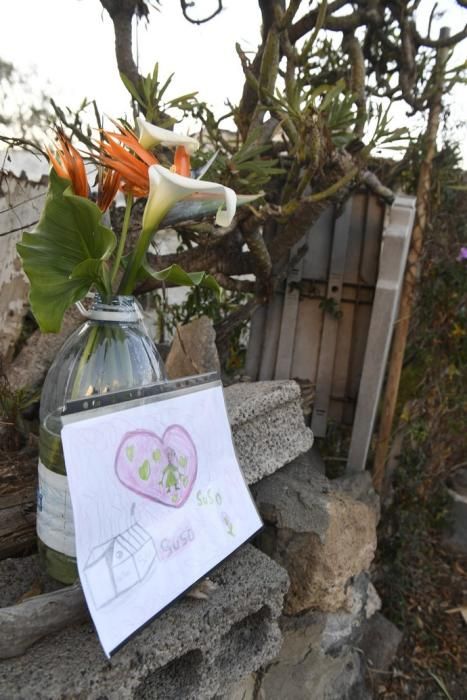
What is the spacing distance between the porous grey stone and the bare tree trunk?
2.93 ft

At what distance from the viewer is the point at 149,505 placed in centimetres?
89

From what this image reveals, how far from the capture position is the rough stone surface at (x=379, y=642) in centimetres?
215

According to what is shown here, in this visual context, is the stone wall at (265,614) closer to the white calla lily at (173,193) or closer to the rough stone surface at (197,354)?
the rough stone surface at (197,354)

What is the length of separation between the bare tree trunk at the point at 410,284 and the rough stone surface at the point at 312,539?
90cm

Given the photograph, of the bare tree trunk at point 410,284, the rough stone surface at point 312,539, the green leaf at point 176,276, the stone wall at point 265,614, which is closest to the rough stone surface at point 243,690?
the stone wall at point 265,614

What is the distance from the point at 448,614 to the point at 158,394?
237cm

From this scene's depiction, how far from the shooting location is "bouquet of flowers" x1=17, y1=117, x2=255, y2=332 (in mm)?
861

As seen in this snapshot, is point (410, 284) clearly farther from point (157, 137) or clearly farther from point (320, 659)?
point (157, 137)

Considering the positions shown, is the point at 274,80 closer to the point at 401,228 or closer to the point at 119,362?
the point at 401,228

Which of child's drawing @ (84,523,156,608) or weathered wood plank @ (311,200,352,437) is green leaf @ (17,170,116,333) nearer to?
child's drawing @ (84,523,156,608)

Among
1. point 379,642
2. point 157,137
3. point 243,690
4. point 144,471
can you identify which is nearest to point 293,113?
point 157,137

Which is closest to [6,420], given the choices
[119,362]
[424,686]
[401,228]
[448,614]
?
[119,362]

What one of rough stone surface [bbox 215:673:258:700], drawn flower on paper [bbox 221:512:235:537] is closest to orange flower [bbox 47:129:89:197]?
drawn flower on paper [bbox 221:512:235:537]

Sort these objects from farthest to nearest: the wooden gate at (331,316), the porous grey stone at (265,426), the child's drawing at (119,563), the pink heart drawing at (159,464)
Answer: the wooden gate at (331,316) → the porous grey stone at (265,426) → the pink heart drawing at (159,464) → the child's drawing at (119,563)
